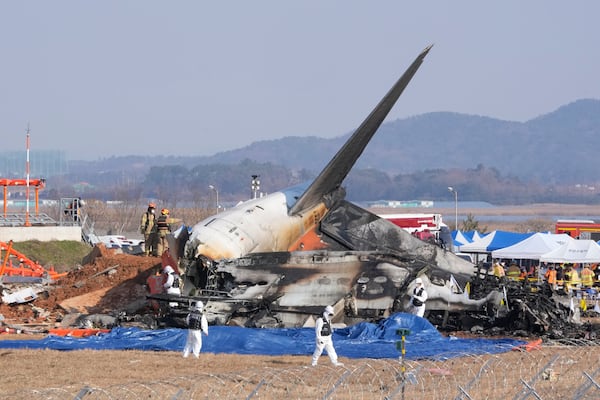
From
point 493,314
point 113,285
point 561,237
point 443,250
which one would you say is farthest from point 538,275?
point 113,285

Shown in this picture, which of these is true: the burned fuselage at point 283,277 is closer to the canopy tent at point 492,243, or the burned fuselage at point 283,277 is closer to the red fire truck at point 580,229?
the canopy tent at point 492,243

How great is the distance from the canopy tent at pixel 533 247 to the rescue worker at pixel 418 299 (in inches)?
871

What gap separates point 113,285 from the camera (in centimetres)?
3731

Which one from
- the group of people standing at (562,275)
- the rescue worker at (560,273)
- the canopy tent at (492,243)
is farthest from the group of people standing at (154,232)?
the canopy tent at (492,243)

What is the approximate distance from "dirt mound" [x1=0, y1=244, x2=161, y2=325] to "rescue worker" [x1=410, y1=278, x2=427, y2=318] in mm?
9435

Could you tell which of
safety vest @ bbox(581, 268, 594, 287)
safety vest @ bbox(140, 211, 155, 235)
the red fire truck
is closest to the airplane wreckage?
safety vest @ bbox(140, 211, 155, 235)

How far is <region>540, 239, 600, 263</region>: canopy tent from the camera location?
4956cm

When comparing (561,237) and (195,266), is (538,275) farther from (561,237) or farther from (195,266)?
(195,266)

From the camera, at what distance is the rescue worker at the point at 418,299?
100 feet

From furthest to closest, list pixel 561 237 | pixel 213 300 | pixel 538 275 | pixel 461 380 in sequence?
pixel 561 237
pixel 538 275
pixel 213 300
pixel 461 380

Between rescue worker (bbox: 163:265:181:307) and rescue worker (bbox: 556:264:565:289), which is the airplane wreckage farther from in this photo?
rescue worker (bbox: 556:264:565:289)

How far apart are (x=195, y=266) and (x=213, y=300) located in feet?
4.86

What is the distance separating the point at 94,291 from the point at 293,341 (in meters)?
11.5

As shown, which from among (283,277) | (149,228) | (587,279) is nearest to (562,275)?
(587,279)
